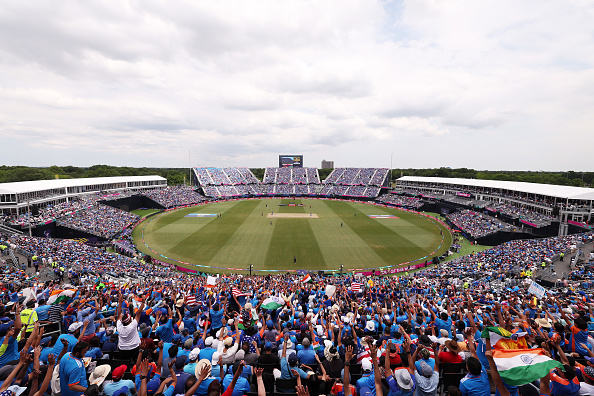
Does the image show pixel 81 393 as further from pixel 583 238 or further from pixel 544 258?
pixel 583 238

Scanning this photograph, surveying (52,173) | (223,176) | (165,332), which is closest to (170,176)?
(52,173)

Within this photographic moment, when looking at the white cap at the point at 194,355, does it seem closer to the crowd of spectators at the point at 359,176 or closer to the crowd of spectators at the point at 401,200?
the crowd of spectators at the point at 401,200

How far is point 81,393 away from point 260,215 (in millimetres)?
51576

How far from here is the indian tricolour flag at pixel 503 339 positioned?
465 cm

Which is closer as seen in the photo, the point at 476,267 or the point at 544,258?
the point at 544,258

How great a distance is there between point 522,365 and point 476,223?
46.6m

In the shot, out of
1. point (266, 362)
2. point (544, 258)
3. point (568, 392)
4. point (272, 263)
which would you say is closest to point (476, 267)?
point (544, 258)

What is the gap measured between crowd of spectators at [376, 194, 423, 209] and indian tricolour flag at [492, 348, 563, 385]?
65.4 meters

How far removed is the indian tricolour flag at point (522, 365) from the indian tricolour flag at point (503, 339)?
34cm

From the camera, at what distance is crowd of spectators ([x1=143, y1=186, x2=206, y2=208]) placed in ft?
218

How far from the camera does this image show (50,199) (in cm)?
4606

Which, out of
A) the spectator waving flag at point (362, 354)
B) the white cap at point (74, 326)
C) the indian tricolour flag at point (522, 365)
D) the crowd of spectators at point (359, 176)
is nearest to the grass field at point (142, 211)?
the white cap at point (74, 326)

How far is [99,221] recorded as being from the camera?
136 ft

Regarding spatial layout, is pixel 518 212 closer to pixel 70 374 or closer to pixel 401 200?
pixel 401 200
